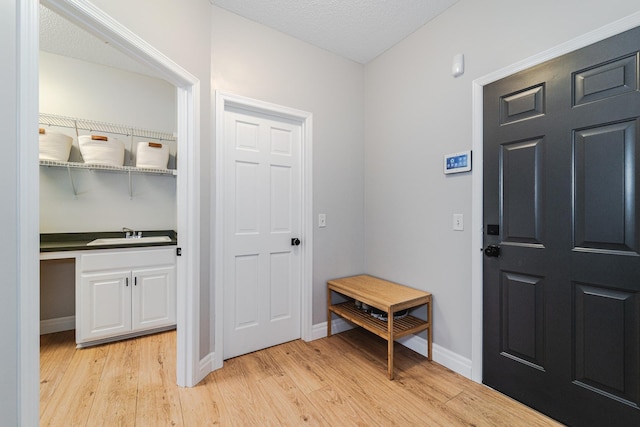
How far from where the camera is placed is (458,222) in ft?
6.57

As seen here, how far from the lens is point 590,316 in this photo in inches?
55.5

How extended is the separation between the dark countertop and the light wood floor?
89cm

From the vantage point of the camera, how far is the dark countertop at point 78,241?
7.45 ft

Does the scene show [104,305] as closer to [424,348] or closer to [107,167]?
[107,167]

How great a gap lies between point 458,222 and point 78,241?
138 inches

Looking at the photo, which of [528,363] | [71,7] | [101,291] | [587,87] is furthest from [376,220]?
[101,291]

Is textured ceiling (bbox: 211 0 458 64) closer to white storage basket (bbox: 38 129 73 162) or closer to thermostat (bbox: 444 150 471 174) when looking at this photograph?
thermostat (bbox: 444 150 471 174)

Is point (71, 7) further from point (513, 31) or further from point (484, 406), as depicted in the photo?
point (484, 406)

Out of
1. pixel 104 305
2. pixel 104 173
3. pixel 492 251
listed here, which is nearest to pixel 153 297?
pixel 104 305

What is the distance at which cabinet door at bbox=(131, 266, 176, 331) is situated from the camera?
8.25 feet

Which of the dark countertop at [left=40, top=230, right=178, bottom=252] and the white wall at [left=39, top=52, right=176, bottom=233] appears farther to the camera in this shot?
the white wall at [left=39, top=52, right=176, bottom=233]

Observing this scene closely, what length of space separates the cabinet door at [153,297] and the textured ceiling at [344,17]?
2.40 meters

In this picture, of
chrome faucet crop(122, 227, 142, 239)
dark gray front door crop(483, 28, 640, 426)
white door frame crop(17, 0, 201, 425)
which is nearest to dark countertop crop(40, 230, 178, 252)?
chrome faucet crop(122, 227, 142, 239)

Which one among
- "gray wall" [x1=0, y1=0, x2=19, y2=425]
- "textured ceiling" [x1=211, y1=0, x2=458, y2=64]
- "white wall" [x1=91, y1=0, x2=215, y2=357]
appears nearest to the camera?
"gray wall" [x1=0, y1=0, x2=19, y2=425]
